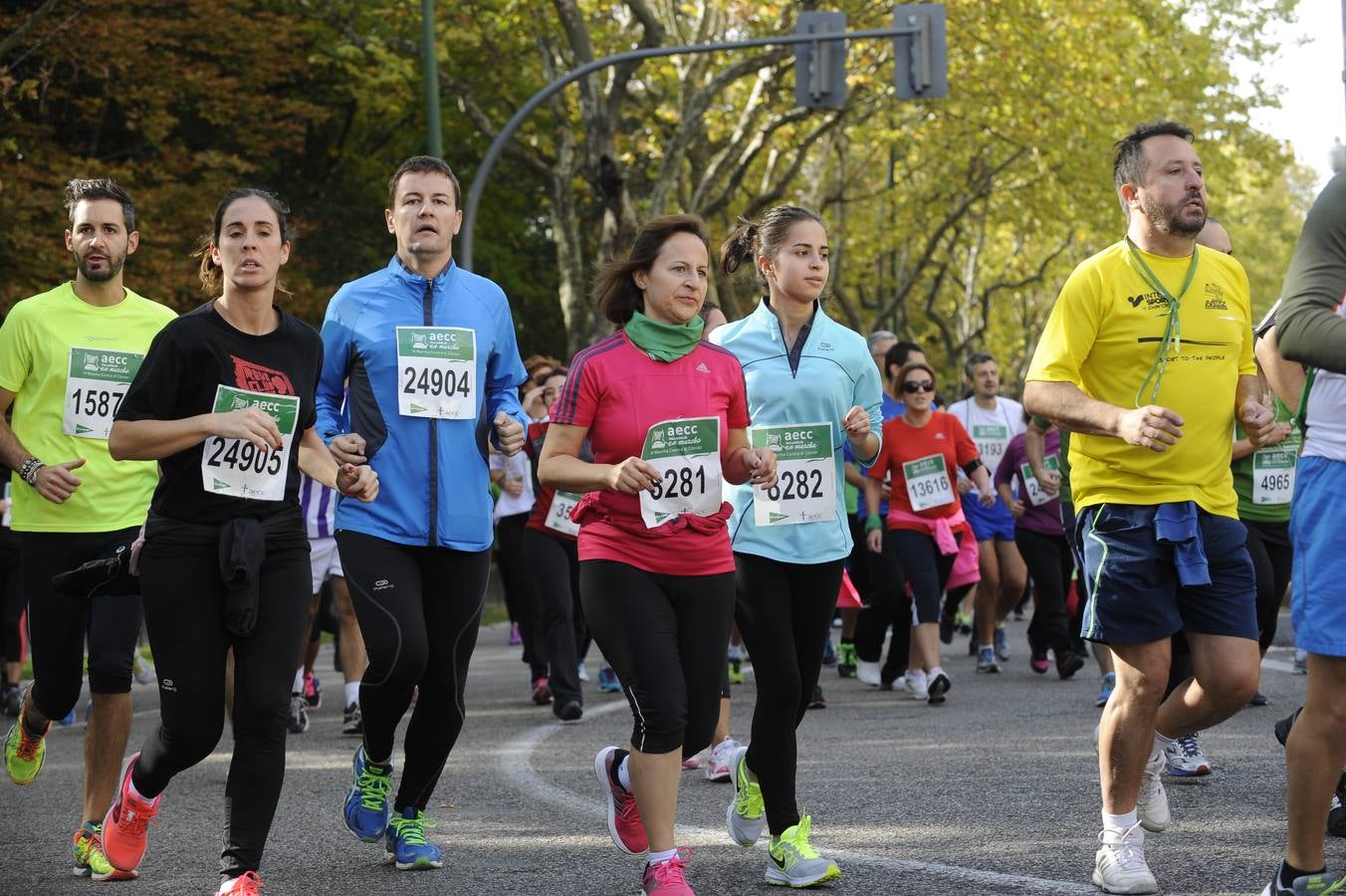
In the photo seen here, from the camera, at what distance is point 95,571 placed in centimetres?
626

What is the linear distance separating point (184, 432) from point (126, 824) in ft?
4.46

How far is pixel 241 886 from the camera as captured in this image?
5340 mm

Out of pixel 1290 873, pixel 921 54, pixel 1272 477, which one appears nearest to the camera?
pixel 1290 873

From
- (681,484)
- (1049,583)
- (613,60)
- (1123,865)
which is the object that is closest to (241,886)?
(681,484)

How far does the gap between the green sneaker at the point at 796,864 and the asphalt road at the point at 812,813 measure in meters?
0.08

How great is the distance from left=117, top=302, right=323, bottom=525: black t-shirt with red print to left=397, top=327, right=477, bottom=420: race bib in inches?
24.0

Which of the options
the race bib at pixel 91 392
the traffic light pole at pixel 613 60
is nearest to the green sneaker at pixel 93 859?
the race bib at pixel 91 392

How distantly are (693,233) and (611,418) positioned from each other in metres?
0.67

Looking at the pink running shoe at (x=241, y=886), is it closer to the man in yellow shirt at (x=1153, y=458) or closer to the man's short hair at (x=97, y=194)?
the man in yellow shirt at (x=1153, y=458)

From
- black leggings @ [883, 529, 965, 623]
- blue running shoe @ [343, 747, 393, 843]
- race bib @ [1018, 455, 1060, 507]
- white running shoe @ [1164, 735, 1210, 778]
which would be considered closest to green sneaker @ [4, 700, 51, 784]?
blue running shoe @ [343, 747, 393, 843]

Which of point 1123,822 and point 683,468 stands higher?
point 683,468

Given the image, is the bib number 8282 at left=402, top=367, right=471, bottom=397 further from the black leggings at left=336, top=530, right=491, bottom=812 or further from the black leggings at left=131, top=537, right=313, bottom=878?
the black leggings at left=131, top=537, right=313, bottom=878

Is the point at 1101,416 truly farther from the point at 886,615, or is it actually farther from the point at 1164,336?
the point at 886,615

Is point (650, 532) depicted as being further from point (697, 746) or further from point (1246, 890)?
point (1246, 890)
